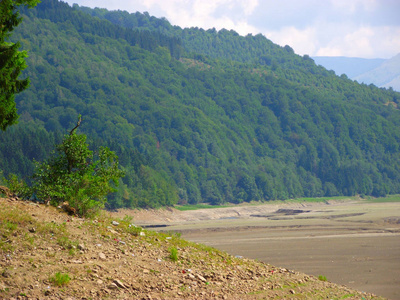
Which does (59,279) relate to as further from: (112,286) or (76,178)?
(76,178)

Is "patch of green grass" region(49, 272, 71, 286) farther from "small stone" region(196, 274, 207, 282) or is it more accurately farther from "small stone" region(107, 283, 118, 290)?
"small stone" region(196, 274, 207, 282)

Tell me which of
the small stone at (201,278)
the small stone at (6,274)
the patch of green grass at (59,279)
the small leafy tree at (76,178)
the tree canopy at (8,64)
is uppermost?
the tree canopy at (8,64)

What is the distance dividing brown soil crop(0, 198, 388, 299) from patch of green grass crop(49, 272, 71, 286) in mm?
36

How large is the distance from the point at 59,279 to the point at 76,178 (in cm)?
662

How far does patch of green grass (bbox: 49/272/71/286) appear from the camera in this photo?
13570 mm

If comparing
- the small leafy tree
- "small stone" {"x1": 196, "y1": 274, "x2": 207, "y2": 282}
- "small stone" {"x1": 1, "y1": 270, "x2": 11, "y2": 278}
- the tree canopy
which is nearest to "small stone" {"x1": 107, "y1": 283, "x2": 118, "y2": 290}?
"small stone" {"x1": 1, "y1": 270, "x2": 11, "y2": 278}

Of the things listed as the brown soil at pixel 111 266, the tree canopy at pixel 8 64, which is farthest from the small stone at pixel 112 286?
the tree canopy at pixel 8 64

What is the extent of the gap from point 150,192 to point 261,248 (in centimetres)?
7801

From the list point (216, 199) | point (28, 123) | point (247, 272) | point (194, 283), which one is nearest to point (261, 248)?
point (247, 272)

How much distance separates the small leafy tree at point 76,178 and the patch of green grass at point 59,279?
548 centimetres

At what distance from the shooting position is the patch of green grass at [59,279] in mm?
13570

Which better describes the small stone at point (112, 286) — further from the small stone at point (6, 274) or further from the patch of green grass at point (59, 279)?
the small stone at point (6, 274)

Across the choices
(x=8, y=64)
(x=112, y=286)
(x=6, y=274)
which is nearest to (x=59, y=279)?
(x=6, y=274)

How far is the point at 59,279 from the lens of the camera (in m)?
13.6
